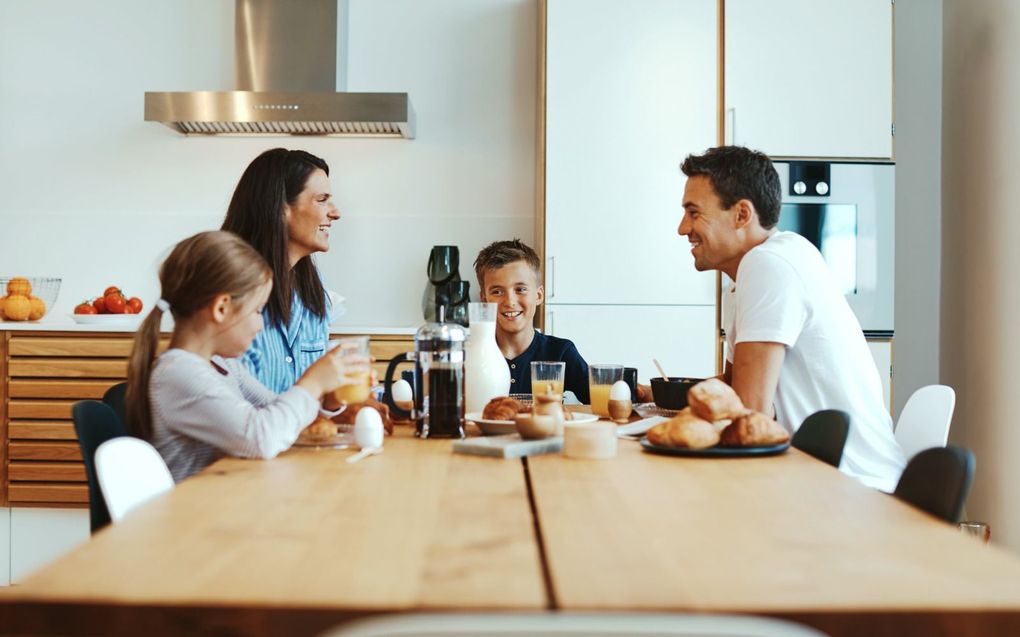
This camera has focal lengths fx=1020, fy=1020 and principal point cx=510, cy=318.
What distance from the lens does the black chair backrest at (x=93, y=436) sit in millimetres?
1558

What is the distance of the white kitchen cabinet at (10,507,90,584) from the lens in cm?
382

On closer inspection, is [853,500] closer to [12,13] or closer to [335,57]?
[335,57]

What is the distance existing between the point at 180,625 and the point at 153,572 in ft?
0.33

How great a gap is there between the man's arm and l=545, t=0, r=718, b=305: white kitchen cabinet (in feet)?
5.99

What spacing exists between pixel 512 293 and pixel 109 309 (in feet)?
6.28

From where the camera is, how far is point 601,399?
86.9 inches

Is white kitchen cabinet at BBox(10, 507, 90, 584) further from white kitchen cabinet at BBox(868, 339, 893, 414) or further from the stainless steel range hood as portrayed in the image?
white kitchen cabinet at BBox(868, 339, 893, 414)

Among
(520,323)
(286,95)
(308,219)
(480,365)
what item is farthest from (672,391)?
(286,95)

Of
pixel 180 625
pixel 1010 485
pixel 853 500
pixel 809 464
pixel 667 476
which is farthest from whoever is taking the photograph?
pixel 1010 485

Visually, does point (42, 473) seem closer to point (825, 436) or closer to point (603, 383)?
point (603, 383)

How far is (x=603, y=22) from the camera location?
3902 millimetres

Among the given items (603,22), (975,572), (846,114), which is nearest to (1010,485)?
(846,114)

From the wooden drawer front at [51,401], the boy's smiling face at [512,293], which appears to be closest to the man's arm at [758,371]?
the boy's smiling face at [512,293]

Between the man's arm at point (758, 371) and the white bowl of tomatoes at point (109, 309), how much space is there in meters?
2.64
